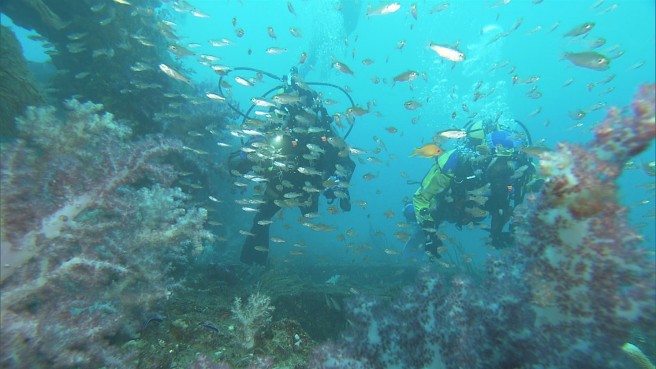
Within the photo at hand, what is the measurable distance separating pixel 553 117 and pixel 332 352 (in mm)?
113327

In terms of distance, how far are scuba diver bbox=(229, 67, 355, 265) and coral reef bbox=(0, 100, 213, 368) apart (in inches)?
125

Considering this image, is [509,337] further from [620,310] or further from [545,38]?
[545,38]

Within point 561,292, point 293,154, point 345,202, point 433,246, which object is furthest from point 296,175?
point 561,292

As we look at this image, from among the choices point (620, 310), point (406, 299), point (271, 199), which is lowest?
point (271, 199)

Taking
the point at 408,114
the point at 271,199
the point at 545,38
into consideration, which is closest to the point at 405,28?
the point at 545,38

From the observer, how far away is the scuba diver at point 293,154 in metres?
6.95

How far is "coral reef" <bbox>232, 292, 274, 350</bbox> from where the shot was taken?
11.7 feet

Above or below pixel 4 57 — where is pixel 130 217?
below

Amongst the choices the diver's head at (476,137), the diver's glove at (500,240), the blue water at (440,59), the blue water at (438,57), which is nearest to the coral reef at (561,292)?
the diver's glove at (500,240)

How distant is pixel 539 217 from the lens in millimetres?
2404

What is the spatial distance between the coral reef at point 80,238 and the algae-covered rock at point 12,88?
3482mm

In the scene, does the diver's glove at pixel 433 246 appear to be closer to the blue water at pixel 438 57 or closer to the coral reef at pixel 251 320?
the coral reef at pixel 251 320

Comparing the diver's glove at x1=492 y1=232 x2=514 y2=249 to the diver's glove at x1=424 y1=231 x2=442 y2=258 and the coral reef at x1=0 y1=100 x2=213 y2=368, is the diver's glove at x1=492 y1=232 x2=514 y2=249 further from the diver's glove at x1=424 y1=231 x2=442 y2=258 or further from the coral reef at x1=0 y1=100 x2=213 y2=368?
the coral reef at x1=0 y1=100 x2=213 y2=368

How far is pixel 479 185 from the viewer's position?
7574 millimetres
